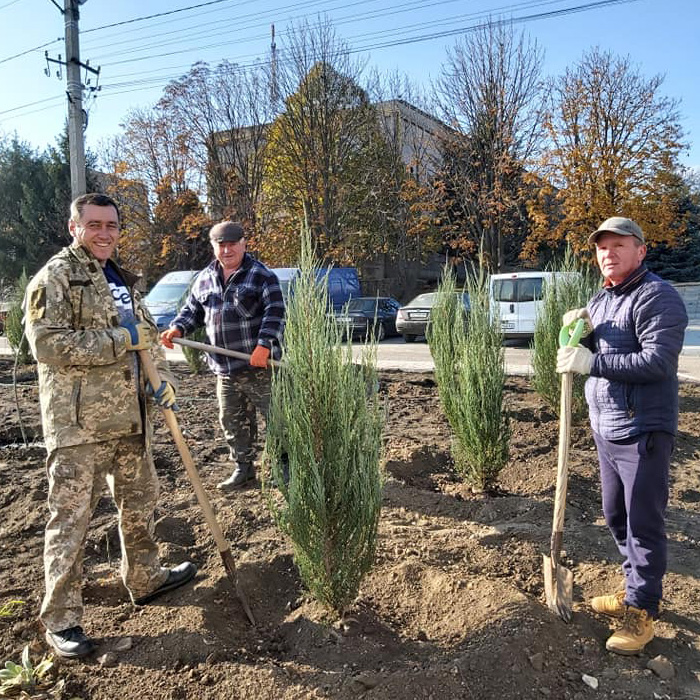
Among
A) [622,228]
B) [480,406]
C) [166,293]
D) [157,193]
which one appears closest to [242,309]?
[480,406]

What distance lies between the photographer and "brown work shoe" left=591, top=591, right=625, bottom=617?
2.55 meters

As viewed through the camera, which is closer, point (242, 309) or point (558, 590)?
point (558, 590)

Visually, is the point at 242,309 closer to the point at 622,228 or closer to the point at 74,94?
the point at 622,228

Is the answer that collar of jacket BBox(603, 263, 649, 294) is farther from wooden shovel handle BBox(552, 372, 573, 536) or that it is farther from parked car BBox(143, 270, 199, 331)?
parked car BBox(143, 270, 199, 331)

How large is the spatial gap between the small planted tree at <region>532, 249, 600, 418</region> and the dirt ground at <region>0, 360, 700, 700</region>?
70.3 inches

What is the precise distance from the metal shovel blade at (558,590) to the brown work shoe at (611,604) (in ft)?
0.35

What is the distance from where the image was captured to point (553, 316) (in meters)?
6.02

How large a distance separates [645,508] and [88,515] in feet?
7.93

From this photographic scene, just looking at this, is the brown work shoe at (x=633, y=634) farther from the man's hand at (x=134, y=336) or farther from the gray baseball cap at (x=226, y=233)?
the gray baseball cap at (x=226, y=233)

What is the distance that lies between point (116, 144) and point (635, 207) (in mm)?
22339

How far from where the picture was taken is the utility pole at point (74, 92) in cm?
1115

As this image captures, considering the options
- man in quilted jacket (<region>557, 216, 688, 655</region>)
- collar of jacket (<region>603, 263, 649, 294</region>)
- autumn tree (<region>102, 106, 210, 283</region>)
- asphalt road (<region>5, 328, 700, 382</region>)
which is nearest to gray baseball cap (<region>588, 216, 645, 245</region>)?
man in quilted jacket (<region>557, 216, 688, 655</region>)

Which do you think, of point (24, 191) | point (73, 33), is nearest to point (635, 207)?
point (73, 33)

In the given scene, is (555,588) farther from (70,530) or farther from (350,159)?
(350,159)
